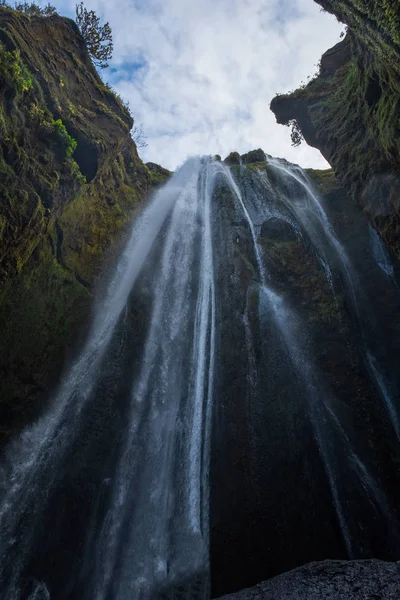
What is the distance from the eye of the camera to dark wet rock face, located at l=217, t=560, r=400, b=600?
429 cm

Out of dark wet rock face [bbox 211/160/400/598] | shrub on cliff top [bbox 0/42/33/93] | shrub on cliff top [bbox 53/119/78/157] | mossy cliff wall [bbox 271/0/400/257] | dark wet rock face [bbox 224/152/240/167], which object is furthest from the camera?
dark wet rock face [bbox 224/152/240/167]

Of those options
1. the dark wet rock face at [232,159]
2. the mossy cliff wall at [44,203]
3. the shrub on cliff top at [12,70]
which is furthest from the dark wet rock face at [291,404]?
the dark wet rock face at [232,159]

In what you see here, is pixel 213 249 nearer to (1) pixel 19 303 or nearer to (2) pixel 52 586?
(1) pixel 19 303

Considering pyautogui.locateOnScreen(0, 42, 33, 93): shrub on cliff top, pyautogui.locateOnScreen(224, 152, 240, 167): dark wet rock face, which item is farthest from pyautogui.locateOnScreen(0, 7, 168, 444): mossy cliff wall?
pyautogui.locateOnScreen(224, 152, 240, 167): dark wet rock face

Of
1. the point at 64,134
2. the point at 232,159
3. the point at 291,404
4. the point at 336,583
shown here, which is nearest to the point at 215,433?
the point at 291,404

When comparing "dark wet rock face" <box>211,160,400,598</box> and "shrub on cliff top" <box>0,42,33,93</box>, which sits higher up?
"shrub on cliff top" <box>0,42,33,93</box>

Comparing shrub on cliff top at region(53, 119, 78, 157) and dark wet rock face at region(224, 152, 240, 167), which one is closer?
shrub on cliff top at region(53, 119, 78, 157)

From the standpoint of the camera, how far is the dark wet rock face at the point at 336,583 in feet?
14.1

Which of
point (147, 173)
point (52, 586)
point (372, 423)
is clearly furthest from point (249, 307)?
point (147, 173)

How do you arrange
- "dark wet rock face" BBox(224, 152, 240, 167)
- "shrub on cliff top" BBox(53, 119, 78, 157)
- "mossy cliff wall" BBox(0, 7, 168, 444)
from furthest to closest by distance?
"dark wet rock face" BBox(224, 152, 240, 167) → "shrub on cliff top" BBox(53, 119, 78, 157) → "mossy cliff wall" BBox(0, 7, 168, 444)

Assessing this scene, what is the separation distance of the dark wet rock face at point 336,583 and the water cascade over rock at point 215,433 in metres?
3.29

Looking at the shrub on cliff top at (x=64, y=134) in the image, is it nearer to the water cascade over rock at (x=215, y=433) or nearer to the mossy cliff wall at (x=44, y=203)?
the mossy cliff wall at (x=44, y=203)

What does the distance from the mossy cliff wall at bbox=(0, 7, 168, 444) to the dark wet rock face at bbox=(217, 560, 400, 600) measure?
8.05 m

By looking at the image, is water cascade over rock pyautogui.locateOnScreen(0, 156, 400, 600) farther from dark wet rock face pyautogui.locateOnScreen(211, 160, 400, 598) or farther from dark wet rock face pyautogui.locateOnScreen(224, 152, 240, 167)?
dark wet rock face pyautogui.locateOnScreen(224, 152, 240, 167)
